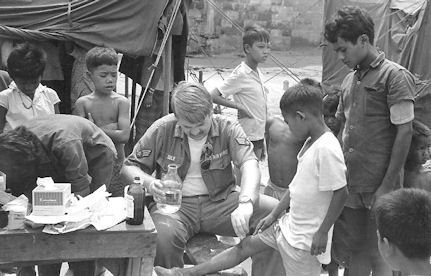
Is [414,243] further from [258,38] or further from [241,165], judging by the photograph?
[258,38]

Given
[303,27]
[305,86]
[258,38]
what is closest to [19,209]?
[305,86]

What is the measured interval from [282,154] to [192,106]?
37.6 inches

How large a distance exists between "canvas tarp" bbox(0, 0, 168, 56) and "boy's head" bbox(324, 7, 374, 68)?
2893 millimetres

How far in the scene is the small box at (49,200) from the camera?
290 cm

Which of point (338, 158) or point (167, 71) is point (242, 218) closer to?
point (338, 158)

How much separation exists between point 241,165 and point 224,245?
512 mm

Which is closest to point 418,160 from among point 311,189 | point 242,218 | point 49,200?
point 311,189

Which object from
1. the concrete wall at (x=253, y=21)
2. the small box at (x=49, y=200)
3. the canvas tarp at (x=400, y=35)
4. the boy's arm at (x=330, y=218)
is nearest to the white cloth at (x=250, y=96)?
the boy's arm at (x=330, y=218)

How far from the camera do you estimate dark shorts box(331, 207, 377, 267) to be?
147 inches

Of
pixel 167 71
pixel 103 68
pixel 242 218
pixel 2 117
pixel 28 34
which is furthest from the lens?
pixel 167 71

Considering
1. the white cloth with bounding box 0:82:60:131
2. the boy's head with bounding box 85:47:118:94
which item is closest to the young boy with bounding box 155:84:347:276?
the boy's head with bounding box 85:47:118:94

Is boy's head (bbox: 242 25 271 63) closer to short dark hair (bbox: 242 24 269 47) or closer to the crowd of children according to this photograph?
short dark hair (bbox: 242 24 269 47)

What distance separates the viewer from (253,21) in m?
19.4

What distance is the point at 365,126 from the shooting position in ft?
11.7
